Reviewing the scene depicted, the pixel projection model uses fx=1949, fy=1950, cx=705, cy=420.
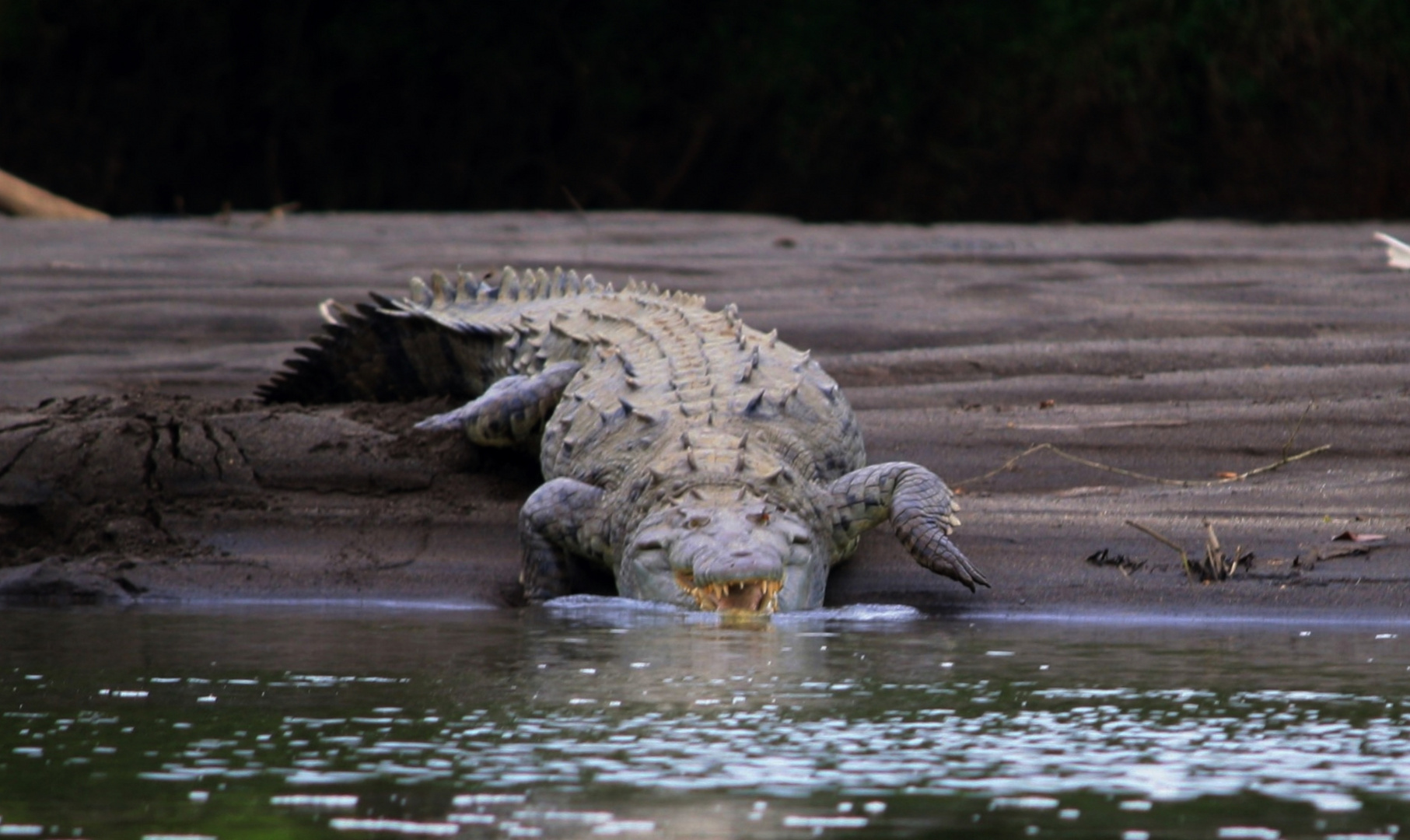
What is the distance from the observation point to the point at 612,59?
1583 centimetres

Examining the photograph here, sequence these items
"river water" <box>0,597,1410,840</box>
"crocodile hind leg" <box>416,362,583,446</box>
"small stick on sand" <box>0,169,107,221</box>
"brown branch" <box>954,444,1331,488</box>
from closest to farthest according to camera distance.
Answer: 1. "river water" <box>0,597,1410,840</box>
2. "brown branch" <box>954,444,1331,488</box>
3. "crocodile hind leg" <box>416,362,583,446</box>
4. "small stick on sand" <box>0,169,107,221</box>

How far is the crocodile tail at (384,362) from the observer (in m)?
6.65

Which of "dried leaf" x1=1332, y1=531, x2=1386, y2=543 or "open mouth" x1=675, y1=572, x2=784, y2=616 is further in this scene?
"dried leaf" x1=1332, y1=531, x2=1386, y2=543

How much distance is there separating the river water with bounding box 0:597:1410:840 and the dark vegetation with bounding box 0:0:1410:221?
968 cm

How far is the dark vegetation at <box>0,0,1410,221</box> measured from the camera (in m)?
13.9

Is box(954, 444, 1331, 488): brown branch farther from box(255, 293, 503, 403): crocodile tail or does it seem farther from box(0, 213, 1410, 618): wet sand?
box(255, 293, 503, 403): crocodile tail

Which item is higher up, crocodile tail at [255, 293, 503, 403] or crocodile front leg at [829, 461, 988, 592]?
crocodile tail at [255, 293, 503, 403]

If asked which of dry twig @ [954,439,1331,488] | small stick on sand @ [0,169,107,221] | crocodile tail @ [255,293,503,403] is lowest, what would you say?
dry twig @ [954,439,1331,488]

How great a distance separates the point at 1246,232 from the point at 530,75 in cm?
681

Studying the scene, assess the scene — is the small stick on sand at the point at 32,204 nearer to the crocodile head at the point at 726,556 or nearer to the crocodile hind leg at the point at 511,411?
the crocodile hind leg at the point at 511,411

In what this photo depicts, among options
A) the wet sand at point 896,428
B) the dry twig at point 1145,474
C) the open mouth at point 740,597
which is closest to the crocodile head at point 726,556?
the open mouth at point 740,597

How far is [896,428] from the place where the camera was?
618cm

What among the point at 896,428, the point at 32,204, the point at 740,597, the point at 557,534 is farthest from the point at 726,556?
the point at 32,204

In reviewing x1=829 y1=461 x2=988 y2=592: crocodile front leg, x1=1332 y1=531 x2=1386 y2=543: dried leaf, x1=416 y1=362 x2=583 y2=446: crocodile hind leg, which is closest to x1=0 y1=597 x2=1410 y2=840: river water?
x1=829 y1=461 x2=988 y2=592: crocodile front leg
